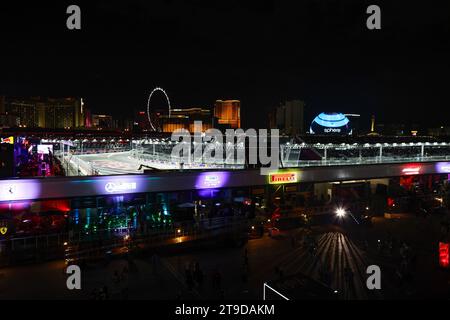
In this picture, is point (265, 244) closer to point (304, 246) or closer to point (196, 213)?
point (304, 246)

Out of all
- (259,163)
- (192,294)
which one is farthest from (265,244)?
(192,294)

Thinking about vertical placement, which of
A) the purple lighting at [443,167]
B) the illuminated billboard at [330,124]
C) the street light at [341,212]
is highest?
the illuminated billboard at [330,124]

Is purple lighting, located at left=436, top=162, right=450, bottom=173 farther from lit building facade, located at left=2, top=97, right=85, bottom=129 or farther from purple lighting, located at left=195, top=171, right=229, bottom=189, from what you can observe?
lit building facade, located at left=2, top=97, right=85, bottom=129

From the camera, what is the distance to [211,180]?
696 inches

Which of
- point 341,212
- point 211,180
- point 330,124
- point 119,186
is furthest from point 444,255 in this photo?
point 330,124

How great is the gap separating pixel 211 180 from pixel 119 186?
174 inches

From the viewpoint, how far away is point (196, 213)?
19.1 meters

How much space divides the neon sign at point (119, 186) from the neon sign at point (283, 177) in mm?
7211

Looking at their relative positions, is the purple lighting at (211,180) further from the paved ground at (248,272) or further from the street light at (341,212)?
the street light at (341,212)

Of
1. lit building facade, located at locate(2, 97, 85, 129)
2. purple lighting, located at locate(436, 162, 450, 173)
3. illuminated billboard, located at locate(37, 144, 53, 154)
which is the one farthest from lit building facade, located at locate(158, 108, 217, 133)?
purple lighting, located at locate(436, 162, 450, 173)

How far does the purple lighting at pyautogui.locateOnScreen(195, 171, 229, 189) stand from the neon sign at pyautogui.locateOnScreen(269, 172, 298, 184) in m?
2.58

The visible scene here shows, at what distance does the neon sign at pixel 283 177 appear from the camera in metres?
19.0

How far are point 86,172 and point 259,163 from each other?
8.90 metres

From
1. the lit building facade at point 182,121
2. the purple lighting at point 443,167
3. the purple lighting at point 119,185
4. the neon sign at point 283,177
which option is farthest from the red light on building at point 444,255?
the lit building facade at point 182,121
